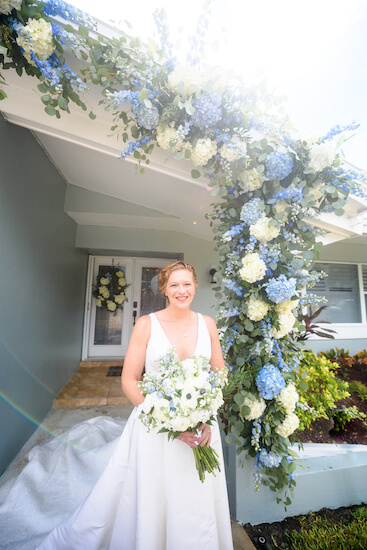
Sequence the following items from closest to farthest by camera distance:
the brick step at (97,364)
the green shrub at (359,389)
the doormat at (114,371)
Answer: the green shrub at (359,389) → the doormat at (114,371) → the brick step at (97,364)

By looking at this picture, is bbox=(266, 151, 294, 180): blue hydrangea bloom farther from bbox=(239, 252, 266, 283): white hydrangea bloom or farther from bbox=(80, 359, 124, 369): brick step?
bbox=(80, 359, 124, 369): brick step

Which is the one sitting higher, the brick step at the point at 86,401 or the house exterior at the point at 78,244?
the house exterior at the point at 78,244

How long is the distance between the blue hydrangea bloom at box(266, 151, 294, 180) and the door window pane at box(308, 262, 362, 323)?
17.0 feet

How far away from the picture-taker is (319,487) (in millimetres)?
2203

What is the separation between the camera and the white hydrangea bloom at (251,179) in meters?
1.68

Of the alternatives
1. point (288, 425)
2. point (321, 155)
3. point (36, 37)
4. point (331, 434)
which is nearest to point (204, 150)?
point (321, 155)

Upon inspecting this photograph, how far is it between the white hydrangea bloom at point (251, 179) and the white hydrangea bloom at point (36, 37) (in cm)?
130

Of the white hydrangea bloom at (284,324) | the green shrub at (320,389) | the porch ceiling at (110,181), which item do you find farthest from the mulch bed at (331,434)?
the porch ceiling at (110,181)

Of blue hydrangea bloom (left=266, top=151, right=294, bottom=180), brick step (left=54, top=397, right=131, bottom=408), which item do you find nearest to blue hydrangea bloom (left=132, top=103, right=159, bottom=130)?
blue hydrangea bloom (left=266, top=151, right=294, bottom=180)

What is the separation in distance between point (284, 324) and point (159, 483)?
125 cm

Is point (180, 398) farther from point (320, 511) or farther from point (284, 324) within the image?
point (320, 511)

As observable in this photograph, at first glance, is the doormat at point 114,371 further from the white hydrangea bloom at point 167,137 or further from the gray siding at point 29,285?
the white hydrangea bloom at point 167,137

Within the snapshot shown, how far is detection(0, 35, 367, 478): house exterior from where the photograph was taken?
2.36 metres

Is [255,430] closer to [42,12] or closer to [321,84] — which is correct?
[42,12]
